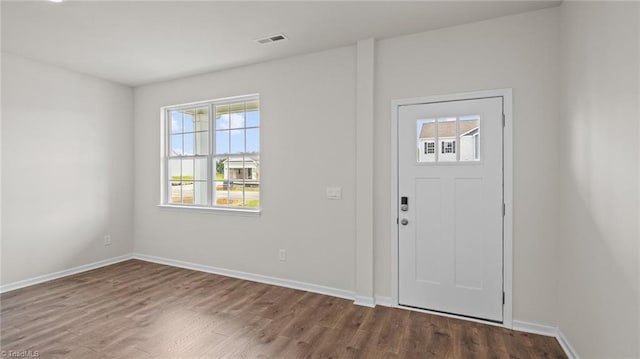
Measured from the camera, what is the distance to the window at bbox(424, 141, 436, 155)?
2951 mm

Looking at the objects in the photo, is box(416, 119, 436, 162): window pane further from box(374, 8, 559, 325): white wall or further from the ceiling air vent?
Answer: the ceiling air vent

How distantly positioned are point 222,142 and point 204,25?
5.60 ft

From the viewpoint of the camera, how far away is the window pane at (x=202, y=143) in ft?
14.4

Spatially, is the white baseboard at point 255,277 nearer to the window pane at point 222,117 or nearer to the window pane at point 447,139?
the window pane at point 447,139

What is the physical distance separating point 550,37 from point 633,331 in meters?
2.24

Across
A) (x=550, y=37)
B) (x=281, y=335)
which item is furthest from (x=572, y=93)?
(x=281, y=335)

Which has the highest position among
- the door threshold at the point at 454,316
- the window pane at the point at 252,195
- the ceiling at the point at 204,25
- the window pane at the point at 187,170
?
the ceiling at the point at 204,25

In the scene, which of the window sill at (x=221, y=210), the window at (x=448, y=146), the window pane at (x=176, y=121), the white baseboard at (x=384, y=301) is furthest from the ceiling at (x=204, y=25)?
the white baseboard at (x=384, y=301)

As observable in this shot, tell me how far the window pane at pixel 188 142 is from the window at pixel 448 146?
11.4 ft

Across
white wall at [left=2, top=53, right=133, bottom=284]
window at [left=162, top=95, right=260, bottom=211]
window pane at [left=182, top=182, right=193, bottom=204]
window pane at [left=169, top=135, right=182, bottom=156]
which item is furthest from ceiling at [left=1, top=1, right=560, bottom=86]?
window pane at [left=182, top=182, right=193, bottom=204]

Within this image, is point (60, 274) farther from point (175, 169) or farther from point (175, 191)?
point (175, 169)

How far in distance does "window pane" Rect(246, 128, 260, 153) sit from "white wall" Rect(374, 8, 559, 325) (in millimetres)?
2216

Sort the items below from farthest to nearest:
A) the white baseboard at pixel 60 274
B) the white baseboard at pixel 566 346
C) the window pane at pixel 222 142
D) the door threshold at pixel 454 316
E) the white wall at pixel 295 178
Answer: the window pane at pixel 222 142 < the white baseboard at pixel 60 274 < the white wall at pixel 295 178 < the door threshold at pixel 454 316 < the white baseboard at pixel 566 346

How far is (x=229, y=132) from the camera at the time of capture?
13.8 ft
